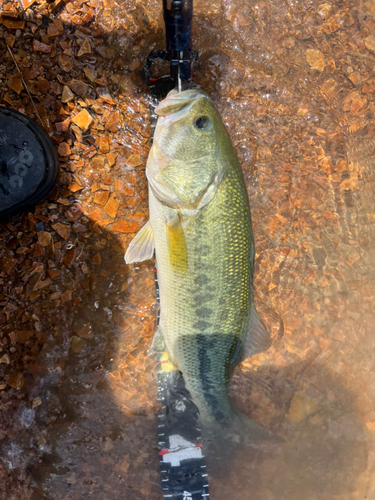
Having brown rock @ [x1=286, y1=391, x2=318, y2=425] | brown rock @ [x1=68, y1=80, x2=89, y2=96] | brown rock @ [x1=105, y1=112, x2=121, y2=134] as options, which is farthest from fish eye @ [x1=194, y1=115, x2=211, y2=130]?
brown rock @ [x1=286, y1=391, x2=318, y2=425]

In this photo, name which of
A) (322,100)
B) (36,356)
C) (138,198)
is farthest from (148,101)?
(36,356)

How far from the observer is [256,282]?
2826 mm

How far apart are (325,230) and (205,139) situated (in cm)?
151

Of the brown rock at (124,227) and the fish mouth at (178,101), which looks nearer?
the fish mouth at (178,101)

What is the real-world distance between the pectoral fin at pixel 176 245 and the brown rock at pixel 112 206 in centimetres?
72

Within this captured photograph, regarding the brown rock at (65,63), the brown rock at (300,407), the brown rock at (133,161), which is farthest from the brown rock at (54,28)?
the brown rock at (300,407)

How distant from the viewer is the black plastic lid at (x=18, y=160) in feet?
7.57

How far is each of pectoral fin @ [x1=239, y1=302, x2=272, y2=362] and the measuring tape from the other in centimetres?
71

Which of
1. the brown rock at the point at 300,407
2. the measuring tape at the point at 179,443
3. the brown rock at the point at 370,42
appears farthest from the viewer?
the brown rock at the point at 370,42

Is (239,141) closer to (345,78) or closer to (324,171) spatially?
(324,171)

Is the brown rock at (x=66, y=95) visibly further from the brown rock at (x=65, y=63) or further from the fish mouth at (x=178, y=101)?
the fish mouth at (x=178, y=101)

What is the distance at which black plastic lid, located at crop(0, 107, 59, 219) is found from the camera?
7.57 feet

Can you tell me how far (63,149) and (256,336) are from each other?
6.69ft

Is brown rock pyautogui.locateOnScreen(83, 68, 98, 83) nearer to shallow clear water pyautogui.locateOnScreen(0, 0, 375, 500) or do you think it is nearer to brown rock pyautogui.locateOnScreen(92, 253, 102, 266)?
shallow clear water pyautogui.locateOnScreen(0, 0, 375, 500)
